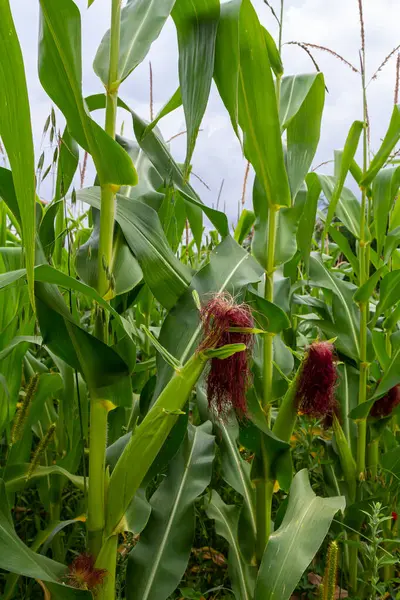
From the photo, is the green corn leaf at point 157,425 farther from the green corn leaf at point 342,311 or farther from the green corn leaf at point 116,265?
the green corn leaf at point 342,311

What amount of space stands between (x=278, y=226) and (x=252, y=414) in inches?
17.1

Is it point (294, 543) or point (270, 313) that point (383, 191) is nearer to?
point (270, 313)

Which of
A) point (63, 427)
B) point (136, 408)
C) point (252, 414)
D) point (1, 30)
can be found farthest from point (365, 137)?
point (1, 30)

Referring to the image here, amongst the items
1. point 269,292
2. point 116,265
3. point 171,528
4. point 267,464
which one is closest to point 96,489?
point 171,528

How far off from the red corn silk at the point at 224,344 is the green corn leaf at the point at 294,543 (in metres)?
0.25

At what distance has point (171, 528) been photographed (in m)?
1.04

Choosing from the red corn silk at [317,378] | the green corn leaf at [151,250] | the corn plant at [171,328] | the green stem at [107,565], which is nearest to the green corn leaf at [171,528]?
the corn plant at [171,328]

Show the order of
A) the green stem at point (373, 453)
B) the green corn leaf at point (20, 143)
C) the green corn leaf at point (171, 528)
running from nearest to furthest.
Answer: the green corn leaf at point (20, 143)
the green corn leaf at point (171, 528)
the green stem at point (373, 453)

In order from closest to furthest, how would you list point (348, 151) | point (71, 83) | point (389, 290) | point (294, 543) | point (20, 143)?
point (20, 143) < point (71, 83) < point (294, 543) < point (348, 151) < point (389, 290)

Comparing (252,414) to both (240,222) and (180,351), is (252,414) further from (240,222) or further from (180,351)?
(240,222)

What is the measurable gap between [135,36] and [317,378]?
27.0 inches

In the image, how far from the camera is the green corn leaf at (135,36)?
32.4 inches

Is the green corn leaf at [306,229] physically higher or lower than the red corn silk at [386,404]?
higher

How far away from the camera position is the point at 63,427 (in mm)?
1329
